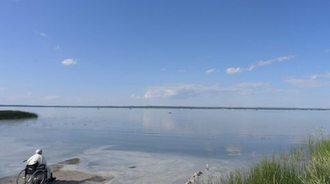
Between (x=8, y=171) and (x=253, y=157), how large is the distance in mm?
11553

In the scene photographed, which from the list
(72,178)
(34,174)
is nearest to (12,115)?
(72,178)

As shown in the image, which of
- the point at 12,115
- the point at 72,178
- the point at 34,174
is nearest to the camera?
the point at 34,174

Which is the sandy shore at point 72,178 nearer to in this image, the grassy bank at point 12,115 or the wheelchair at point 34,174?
the wheelchair at point 34,174

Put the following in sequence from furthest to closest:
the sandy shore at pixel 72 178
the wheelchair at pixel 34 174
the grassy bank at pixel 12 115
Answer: the grassy bank at pixel 12 115, the sandy shore at pixel 72 178, the wheelchair at pixel 34 174

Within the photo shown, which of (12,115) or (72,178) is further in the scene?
(12,115)

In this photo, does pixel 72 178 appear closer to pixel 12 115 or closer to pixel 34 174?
pixel 34 174

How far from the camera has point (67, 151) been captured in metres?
18.2

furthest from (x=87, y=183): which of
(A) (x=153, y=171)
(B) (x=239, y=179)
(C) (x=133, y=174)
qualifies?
(B) (x=239, y=179)

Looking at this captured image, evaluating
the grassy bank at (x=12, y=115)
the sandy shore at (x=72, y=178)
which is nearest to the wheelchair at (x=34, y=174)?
the sandy shore at (x=72, y=178)

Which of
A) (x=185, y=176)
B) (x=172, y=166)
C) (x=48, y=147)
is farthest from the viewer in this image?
(x=48, y=147)

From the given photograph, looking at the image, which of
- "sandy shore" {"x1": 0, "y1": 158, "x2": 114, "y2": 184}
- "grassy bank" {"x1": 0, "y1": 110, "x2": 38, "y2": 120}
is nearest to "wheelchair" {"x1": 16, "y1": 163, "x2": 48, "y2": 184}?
"sandy shore" {"x1": 0, "y1": 158, "x2": 114, "y2": 184}

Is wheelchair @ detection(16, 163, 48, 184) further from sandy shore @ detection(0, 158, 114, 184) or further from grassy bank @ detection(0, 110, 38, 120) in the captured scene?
grassy bank @ detection(0, 110, 38, 120)

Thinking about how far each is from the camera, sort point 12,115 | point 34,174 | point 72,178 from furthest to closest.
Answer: point 12,115 → point 72,178 → point 34,174

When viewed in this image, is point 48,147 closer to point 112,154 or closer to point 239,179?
point 112,154
